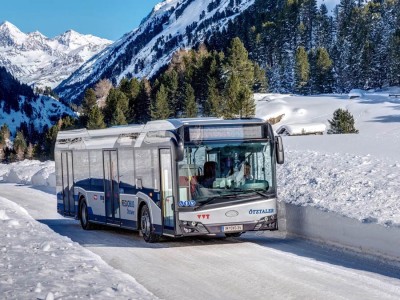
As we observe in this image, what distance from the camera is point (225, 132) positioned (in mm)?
14781

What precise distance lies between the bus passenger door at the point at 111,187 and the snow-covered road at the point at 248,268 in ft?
2.72

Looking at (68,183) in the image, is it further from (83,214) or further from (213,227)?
(213,227)

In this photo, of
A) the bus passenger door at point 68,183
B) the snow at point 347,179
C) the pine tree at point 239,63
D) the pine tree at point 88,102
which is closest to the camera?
the snow at point 347,179

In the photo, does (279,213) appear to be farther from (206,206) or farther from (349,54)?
(349,54)

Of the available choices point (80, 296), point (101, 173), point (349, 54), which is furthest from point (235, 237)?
point (349, 54)

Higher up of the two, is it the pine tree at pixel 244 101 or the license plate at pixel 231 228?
the pine tree at pixel 244 101

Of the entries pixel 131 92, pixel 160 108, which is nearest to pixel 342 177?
pixel 160 108

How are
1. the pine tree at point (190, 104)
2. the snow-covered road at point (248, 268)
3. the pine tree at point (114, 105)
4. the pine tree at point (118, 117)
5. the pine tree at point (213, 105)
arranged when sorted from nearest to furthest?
the snow-covered road at point (248, 268) < the pine tree at point (118, 117) < the pine tree at point (213, 105) < the pine tree at point (114, 105) < the pine tree at point (190, 104)

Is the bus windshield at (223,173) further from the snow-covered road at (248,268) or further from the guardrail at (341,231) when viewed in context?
the guardrail at (341,231)

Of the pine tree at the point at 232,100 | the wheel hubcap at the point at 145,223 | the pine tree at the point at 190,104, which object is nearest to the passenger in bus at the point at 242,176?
the wheel hubcap at the point at 145,223

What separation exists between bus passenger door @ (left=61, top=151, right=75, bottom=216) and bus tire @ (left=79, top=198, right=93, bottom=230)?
78cm

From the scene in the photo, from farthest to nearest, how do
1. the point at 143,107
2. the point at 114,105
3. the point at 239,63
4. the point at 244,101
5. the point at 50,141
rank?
the point at 50,141
the point at 239,63
the point at 143,107
the point at 114,105
the point at 244,101

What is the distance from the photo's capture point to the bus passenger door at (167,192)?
14.4m

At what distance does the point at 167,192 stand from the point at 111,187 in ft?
11.7
